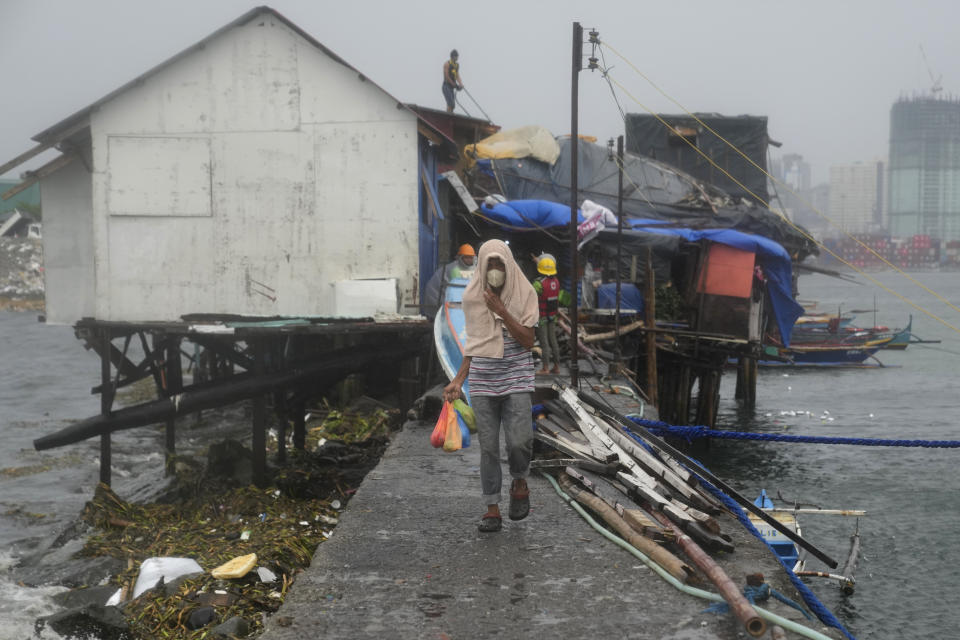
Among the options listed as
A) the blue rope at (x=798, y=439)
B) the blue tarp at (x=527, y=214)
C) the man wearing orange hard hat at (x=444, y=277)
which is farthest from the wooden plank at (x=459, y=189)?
the blue rope at (x=798, y=439)

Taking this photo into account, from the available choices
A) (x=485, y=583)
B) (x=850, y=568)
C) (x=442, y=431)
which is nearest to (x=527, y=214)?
(x=850, y=568)

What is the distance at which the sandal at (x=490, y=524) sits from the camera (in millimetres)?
5977

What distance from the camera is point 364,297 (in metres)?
15.0

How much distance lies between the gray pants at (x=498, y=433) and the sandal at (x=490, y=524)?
99 millimetres

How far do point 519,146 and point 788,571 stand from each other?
18.9 meters

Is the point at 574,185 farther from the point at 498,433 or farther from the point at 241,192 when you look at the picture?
the point at 498,433

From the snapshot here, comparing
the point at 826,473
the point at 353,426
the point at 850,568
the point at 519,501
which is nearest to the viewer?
the point at 519,501

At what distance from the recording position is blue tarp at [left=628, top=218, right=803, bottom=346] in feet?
66.0

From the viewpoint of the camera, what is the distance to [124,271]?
15195 mm

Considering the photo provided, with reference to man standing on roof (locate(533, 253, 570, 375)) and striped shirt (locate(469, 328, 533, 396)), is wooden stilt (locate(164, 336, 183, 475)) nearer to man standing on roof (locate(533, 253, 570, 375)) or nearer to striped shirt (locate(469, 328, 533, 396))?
man standing on roof (locate(533, 253, 570, 375))

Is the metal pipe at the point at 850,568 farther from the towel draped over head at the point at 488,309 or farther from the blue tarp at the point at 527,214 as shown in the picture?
the blue tarp at the point at 527,214

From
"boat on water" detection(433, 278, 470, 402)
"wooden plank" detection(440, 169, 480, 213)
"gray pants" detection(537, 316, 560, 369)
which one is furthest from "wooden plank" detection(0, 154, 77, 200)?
"gray pants" detection(537, 316, 560, 369)

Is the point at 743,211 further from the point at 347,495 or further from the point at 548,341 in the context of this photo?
the point at 347,495

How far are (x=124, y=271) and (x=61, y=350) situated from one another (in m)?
35.9
